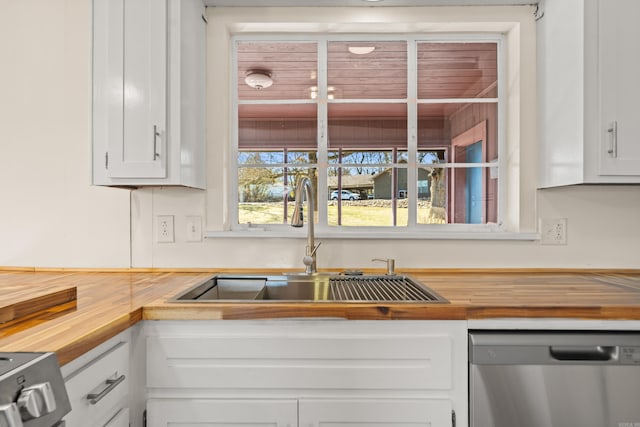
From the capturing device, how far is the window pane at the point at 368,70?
2014 millimetres

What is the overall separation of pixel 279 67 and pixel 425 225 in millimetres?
1077

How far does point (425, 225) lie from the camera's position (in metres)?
1.99

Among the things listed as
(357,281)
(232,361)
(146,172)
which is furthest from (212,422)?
(146,172)

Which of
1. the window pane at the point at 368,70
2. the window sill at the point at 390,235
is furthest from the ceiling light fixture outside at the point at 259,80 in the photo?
the window sill at the point at 390,235

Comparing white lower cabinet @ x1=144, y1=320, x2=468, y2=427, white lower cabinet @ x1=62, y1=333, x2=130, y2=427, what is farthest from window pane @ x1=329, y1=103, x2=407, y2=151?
white lower cabinet @ x1=62, y1=333, x2=130, y2=427

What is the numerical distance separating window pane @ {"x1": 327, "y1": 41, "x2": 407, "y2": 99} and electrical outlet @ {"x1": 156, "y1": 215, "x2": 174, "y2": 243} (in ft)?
3.24

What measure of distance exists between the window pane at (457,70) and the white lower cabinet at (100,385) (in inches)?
66.9

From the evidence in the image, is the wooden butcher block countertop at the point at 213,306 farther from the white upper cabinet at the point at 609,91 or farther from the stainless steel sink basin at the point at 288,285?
the white upper cabinet at the point at 609,91

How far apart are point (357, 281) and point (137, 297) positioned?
2.78ft

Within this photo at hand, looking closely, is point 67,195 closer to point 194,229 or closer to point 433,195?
point 194,229

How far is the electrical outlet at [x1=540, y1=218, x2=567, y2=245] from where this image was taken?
1.85m

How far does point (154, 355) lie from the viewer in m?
1.20

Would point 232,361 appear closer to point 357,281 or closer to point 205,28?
point 357,281

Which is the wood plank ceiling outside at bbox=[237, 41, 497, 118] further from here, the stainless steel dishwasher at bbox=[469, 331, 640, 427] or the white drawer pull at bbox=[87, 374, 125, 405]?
the white drawer pull at bbox=[87, 374, 125, 405]
